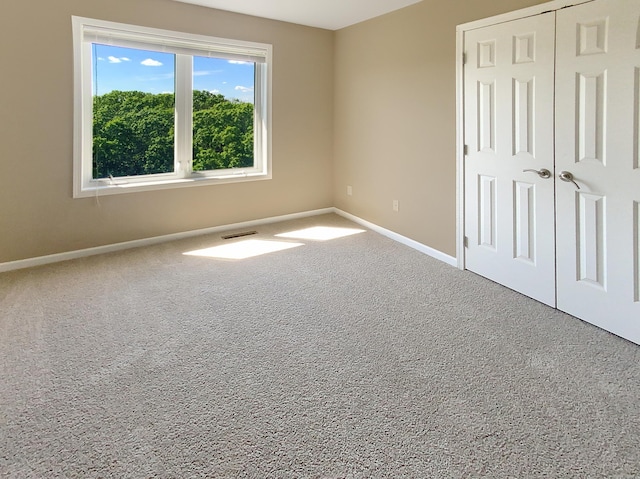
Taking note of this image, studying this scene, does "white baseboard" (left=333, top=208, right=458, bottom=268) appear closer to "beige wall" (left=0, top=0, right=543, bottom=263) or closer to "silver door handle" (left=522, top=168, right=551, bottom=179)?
"beige wall" (left=0, top=0, right=543, bottom=263)

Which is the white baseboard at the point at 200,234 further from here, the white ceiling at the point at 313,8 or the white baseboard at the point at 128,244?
the white ceiling at the point at 313,8

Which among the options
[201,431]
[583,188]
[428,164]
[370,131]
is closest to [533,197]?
[583,188]

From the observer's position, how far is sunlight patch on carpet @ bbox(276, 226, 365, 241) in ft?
15.1

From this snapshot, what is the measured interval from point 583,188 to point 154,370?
2.75m

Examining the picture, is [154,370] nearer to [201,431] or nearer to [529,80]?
[201,431]

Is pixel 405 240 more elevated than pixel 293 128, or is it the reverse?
pixel 293 128

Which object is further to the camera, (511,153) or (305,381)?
(511,153)

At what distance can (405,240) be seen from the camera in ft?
14.3

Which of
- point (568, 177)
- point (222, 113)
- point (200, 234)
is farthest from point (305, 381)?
point (222, 113)

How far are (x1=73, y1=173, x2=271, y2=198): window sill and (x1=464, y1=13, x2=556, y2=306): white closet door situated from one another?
258cm

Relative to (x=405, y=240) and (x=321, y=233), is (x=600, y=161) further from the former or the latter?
(x=321, y=233)

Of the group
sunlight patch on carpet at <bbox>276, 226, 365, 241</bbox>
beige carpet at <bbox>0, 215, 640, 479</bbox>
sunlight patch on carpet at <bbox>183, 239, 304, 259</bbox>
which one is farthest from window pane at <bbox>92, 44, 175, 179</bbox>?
sunlight patch on carpet at <bbox>276, 226, 365, 241</bbox>

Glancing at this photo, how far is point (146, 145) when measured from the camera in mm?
4250

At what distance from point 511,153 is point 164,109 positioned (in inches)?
133
